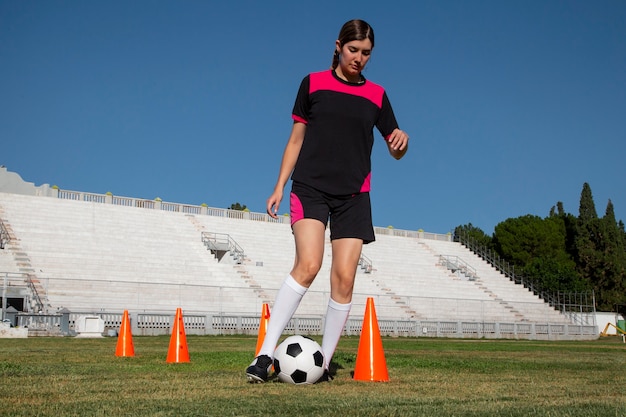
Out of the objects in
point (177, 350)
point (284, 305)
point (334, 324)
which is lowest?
point (177, 350)

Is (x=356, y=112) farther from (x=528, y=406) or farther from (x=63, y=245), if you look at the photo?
(x=63, y=245)

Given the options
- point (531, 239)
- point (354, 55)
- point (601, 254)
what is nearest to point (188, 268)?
point (354, 55)

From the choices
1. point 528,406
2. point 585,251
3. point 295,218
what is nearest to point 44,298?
point 295,218

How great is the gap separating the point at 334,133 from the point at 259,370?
1.76 meters

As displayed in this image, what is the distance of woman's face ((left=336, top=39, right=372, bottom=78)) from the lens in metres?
4.99

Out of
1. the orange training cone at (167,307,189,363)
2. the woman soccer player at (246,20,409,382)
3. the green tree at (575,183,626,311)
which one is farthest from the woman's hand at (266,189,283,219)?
the green tree at (575,183,626,311)

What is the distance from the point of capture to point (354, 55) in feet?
16.4

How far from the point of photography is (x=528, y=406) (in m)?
3.57

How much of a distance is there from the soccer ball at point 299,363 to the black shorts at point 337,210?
871 mm

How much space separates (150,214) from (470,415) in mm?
35719

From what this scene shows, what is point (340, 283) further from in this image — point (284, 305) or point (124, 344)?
point (124, 344)

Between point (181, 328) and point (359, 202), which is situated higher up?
point (359, 202)

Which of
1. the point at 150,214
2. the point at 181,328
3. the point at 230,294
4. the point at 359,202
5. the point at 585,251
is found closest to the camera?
the point at 359,202

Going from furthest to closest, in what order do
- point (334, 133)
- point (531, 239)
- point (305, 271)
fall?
point (531, 239), point (334, 133), point (305, 271)
